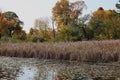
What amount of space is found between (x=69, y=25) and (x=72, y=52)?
2213cm

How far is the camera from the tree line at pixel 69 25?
3997cm

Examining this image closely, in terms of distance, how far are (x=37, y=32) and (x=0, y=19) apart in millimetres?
9405

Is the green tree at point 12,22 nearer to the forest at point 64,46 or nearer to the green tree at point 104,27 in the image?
the forest at point 64,46

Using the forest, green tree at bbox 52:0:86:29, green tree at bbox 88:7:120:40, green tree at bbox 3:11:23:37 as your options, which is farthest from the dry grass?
green tree at bbox 3:11:23:37

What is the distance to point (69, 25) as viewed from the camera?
133 ft

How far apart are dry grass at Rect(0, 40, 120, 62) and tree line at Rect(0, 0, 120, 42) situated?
14.6 metres

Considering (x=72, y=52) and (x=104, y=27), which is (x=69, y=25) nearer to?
(x=104, y=27)

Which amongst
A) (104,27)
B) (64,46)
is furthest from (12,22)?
(64,46)

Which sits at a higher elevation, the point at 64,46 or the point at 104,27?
the point at 104,27

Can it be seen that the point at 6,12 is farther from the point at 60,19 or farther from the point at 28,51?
the point at 28,51

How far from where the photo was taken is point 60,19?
4747 centimetres

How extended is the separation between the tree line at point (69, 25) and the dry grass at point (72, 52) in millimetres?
14553

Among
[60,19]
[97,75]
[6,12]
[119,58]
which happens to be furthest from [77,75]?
[6,12]

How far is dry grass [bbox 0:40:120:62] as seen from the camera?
57.5 feet
